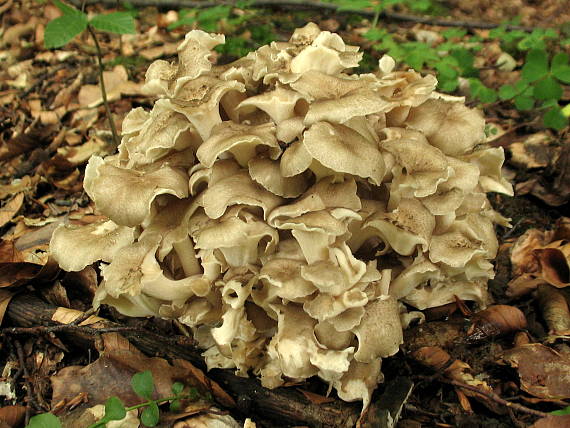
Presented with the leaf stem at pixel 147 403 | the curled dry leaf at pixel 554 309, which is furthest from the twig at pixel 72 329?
the curled dry leaf at pixel 554 309

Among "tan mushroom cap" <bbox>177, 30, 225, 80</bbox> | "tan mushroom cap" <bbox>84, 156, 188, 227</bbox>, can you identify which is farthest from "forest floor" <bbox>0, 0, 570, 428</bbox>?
"tan mushroom cap" <bbox>177, 30, 225, 80</bbox>

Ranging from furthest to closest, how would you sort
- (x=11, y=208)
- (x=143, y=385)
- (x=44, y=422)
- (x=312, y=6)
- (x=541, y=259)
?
(x=312, y=6) < (x=11, y=208) < (x=541, y=259) < (x=143, y=385) < (x=44, y=422)

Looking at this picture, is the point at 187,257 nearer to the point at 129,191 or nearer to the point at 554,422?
the point at 129,191

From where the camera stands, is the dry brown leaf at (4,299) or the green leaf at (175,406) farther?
the dry brown leaf at (4,299)

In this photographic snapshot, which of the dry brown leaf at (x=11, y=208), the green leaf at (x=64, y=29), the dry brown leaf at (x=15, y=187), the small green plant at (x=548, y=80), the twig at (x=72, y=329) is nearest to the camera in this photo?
the twig at (x=72, y=329)

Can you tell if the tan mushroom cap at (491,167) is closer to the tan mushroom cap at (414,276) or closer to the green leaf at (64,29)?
the tan mushroom cap at (414,276)

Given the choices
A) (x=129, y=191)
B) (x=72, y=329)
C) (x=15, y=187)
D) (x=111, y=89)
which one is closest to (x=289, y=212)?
(x=129, y=191)

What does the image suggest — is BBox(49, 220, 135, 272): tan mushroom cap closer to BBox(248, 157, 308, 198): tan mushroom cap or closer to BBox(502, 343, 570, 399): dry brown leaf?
BBox(248, 157, 308, 198): tan mushroom cap
